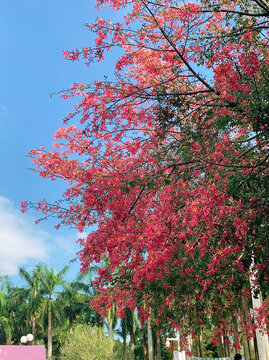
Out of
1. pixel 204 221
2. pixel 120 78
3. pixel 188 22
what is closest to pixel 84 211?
pixel 120 78

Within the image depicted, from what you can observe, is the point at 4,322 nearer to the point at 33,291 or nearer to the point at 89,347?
the point at 33,291

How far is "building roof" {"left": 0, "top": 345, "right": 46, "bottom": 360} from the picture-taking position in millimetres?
18656

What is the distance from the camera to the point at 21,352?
19.4 m

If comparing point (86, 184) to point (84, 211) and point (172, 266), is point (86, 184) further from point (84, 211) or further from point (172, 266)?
point (172, 266)

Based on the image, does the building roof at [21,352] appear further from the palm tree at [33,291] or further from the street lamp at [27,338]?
the palm tree at [33,291]

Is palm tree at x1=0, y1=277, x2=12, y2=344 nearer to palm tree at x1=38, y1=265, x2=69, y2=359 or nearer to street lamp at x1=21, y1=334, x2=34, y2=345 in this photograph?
palm tree at x1=38, y1=265, x2=69, y2=359

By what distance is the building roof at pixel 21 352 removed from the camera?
734 inches

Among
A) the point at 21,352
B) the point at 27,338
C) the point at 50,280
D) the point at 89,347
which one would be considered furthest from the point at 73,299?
the point at 21,352

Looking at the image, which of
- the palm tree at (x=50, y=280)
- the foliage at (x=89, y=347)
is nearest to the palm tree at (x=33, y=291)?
the palm tree at (x=50, y=280)

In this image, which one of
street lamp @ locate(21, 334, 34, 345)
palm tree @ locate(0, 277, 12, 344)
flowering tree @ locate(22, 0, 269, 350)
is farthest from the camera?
palm tree @ locate(0, 277, 12, 344)

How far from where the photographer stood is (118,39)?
9.20 m

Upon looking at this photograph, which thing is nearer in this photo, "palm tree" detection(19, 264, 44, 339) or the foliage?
the foliage

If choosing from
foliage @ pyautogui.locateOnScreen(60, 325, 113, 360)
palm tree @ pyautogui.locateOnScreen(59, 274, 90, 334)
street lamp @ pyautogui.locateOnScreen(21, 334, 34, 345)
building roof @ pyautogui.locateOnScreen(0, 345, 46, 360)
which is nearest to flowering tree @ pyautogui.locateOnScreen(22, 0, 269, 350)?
building roof @ pyautogui.locateOnScreen(0, 345, 46, 360)

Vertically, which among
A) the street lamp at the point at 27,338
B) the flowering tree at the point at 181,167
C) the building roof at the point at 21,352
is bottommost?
the building roof at the point at 21,352
